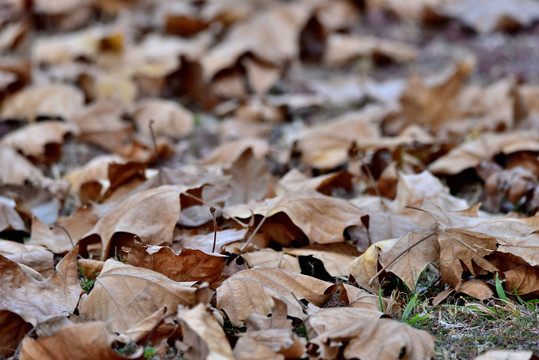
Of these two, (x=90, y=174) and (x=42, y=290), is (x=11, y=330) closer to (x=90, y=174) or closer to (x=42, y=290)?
(x=42, y=290)

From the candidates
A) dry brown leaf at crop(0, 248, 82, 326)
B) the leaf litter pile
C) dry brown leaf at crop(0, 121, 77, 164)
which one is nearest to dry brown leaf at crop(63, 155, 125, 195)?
the leaf litter pile

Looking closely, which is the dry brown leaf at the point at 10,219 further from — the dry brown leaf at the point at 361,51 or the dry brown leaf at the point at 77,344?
the dry brown leaf at the point at 361,51

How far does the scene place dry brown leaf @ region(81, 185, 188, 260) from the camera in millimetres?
1345

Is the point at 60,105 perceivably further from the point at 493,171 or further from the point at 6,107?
the point at 493,171

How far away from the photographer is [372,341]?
38.5 inches

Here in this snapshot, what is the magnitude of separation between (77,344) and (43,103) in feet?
5.40

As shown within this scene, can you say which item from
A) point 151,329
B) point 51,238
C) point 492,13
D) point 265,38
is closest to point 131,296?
point 151,329

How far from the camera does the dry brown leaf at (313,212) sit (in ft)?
4.50

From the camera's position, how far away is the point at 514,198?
163cm

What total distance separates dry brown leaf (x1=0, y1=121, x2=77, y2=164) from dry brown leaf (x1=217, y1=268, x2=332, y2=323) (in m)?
1.22

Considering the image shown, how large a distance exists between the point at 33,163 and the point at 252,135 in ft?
2.81

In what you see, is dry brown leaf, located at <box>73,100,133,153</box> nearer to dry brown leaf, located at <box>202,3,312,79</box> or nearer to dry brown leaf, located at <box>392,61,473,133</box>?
dry brown leaf, located at <box>202,3,312,79</box>

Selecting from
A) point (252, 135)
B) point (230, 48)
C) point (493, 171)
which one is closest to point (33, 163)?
point (252, 135)

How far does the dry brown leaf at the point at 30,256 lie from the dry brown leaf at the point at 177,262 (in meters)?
0.21
